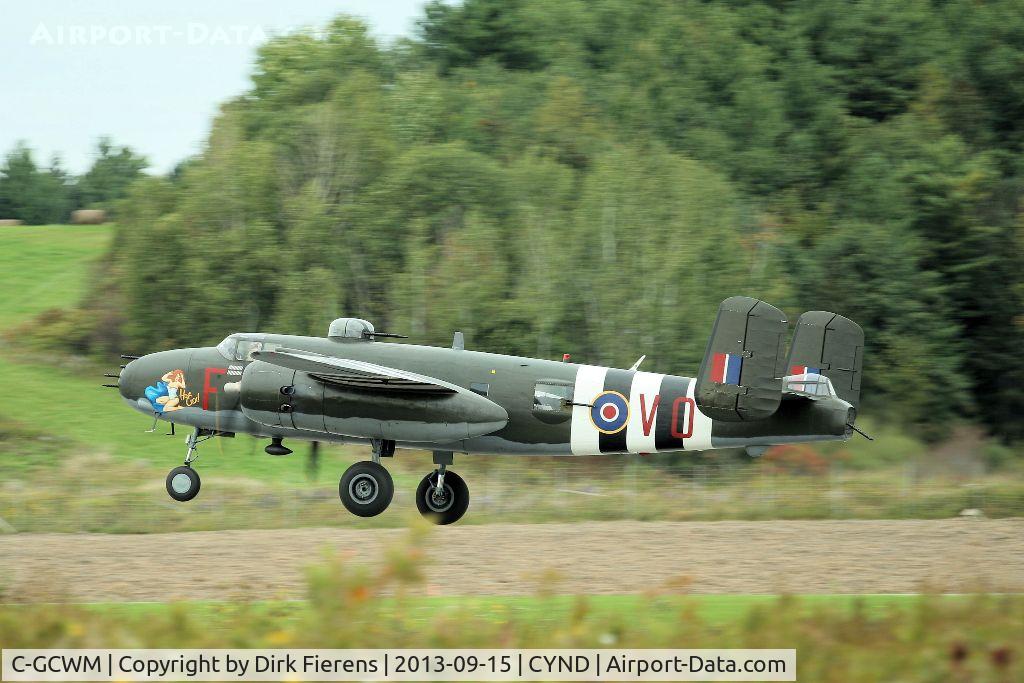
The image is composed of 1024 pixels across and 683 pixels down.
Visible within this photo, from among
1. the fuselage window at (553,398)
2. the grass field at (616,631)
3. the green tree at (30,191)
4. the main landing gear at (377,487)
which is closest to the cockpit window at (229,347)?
the main landing gear at (377,487)

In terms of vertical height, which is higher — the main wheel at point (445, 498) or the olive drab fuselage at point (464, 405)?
the olive drab fuselage at point (464, 405)

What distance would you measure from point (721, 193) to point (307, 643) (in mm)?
33898

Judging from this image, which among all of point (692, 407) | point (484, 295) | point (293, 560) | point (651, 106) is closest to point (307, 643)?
point (293, 560)

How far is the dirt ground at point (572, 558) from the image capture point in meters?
18.3

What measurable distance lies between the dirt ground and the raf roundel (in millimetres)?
2301

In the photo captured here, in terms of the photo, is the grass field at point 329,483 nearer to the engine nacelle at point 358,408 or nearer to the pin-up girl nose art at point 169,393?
the pin-up girl nose art at point 169,393

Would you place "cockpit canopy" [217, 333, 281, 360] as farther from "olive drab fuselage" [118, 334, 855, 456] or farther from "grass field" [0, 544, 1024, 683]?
"grass field" [0, 544, 1024, 683]

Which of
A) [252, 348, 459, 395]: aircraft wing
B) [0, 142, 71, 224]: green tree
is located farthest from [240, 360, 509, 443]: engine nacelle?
[0, 142, 71, 224]: green tree

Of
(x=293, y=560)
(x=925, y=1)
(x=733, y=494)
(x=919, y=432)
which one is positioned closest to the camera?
(x=293, y=560)

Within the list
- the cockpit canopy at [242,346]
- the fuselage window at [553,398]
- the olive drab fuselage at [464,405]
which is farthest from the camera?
the cockpit canopy at [242,346]

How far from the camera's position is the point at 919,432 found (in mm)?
36562

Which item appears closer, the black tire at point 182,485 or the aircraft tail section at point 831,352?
the aircraft tail section at point 831,352

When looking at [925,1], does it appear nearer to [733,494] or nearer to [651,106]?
[651,106]

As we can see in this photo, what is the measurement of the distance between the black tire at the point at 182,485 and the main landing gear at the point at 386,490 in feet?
9.60
